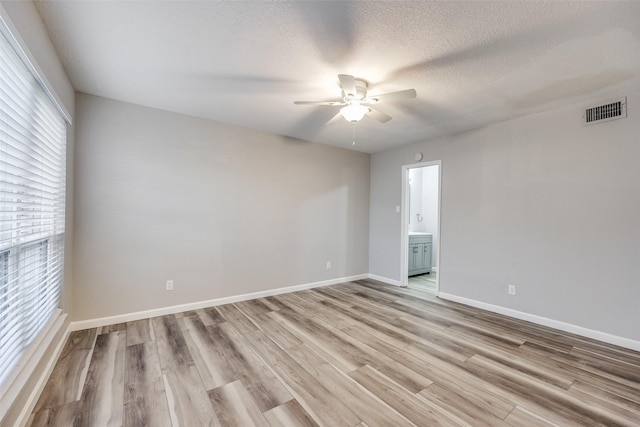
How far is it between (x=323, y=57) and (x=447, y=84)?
124 cm

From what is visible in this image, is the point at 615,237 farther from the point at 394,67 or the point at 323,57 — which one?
the point at 323,57

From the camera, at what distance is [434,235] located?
6.03 m

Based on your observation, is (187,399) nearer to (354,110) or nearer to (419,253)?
(354,110)

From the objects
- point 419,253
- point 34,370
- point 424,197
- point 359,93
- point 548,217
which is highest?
point 359,93

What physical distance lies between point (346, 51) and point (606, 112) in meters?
2.80

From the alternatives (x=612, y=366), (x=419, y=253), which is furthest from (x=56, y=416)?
(x=419, y=253)

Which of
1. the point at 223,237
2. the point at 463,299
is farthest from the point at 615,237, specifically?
the point at 223,237

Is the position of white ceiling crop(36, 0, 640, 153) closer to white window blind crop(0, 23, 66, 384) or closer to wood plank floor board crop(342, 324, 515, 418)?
white window blind crop(0, 23, 66, 384)

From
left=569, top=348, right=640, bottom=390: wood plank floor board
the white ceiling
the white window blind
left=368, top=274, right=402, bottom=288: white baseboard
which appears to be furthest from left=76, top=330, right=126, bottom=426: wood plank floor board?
left=368, top=274, right=402, bottom=288: white baseboard

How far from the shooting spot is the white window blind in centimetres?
144

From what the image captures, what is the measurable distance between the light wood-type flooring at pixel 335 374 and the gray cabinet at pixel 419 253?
6.82ft

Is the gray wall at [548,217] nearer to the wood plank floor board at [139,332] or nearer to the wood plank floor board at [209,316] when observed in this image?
the wood plank floor board at [209,316]

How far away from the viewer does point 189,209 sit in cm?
343

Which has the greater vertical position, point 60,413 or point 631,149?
point 631,149
